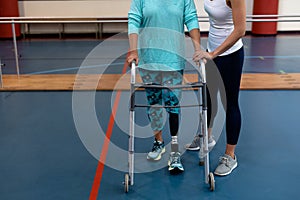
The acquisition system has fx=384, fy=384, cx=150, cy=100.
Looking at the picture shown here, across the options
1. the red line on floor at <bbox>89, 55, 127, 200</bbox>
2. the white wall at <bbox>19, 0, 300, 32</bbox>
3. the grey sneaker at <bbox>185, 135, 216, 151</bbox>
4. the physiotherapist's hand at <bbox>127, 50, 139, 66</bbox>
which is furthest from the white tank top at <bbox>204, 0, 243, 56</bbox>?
the white wall at <bbox>19, 0, 300, 32</bbox>

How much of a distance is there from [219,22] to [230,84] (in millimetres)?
414

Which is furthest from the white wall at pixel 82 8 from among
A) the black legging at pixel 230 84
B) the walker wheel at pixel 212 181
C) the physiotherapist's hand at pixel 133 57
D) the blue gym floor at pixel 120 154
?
the walker wheel at pixel 212 181

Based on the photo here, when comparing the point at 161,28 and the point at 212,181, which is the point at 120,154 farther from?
the point at 161,28

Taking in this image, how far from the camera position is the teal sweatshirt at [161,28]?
2432 millimetres

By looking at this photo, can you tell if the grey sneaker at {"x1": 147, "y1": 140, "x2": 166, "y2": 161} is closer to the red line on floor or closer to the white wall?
the red line on floor

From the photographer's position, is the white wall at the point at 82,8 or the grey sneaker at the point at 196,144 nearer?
the grey sneaker at the point at 196,144

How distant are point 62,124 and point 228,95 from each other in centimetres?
174

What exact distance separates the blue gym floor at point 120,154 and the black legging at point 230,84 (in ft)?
1.19

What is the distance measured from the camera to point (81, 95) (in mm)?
4434

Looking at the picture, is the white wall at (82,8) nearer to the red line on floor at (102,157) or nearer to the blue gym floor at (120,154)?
the blue gym floor at (120,154)

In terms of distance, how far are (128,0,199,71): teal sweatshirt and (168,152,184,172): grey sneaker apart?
0.63 meters

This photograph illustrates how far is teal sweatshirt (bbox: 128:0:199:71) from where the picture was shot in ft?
7.98

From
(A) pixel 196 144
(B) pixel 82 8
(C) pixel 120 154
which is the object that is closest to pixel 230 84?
(A) pixel 196 144

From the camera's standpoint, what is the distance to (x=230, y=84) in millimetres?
2549
